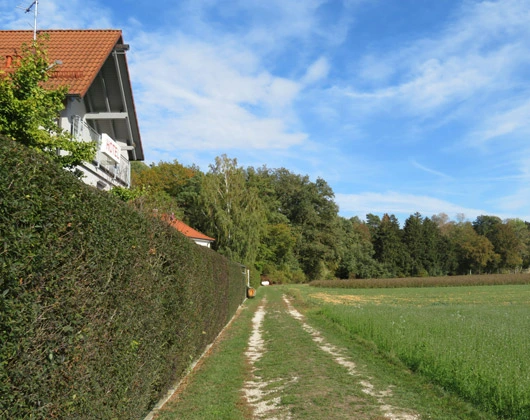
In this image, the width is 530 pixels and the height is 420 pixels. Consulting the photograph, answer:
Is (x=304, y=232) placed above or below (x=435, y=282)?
above

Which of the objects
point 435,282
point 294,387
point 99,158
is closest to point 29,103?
point 294,387

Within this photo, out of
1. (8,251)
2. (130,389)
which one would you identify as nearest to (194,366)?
(130,389)

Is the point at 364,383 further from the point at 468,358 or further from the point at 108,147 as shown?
the point at 108,147

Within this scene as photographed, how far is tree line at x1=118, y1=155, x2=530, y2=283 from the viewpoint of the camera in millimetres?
43281

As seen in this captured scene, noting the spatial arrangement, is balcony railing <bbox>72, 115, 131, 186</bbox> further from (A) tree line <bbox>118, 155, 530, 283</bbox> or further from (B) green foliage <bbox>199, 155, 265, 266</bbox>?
(B) green foliage <bbox>199, 155, 265, 266</bbox>

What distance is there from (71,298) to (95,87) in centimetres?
1621

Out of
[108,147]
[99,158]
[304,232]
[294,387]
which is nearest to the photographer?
[294,387]

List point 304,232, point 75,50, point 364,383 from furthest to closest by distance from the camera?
1. point 304,232
2. point 75,50
3. point 364,383

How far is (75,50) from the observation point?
1513cm

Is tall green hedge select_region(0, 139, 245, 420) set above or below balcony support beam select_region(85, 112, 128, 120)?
below

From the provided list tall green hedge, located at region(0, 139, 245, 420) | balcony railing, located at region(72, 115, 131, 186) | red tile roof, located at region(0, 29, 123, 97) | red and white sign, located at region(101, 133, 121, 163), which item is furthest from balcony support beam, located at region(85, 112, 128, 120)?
tall green hedge, located at region(0, 139, 245, 420)

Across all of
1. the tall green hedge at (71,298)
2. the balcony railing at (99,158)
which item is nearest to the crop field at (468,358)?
the tall green hedge at (71,298)

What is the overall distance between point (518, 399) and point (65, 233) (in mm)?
5408

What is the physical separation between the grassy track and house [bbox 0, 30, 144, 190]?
7781 mm
